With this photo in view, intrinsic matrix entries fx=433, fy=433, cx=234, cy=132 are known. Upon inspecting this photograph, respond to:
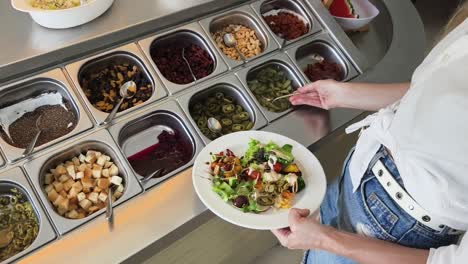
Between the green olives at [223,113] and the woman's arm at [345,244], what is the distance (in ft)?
1.25

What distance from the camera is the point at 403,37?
1.69 m

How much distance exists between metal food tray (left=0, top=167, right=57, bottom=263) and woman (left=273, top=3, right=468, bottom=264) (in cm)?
51

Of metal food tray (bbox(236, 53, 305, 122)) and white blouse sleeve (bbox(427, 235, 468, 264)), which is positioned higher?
metal food tray (bbox(236, 53, 305, 122))

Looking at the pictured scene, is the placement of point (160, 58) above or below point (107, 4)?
below

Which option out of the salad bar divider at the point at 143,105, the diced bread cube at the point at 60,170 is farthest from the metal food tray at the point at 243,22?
the diced bread cube at the point at 60,170

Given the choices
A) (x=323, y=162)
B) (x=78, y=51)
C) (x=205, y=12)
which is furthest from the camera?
(x=323, y=162)

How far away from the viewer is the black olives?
3.29ft

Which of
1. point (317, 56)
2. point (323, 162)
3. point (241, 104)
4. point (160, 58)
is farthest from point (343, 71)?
point (160, 58)

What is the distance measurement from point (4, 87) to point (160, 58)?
0.44 metres

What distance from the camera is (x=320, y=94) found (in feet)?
4.21

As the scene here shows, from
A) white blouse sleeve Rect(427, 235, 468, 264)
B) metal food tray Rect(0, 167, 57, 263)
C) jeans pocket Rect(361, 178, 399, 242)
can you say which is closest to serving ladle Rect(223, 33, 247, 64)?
jeans pocket Rect(361, 178, 399, 242)

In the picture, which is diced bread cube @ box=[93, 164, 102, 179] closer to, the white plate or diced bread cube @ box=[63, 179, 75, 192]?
diced bread cube @ box=[63, 179, 75, 192]

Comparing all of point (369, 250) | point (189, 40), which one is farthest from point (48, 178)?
point (369, 250)

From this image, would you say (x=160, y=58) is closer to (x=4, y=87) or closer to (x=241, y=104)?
(x=241, y=104)
